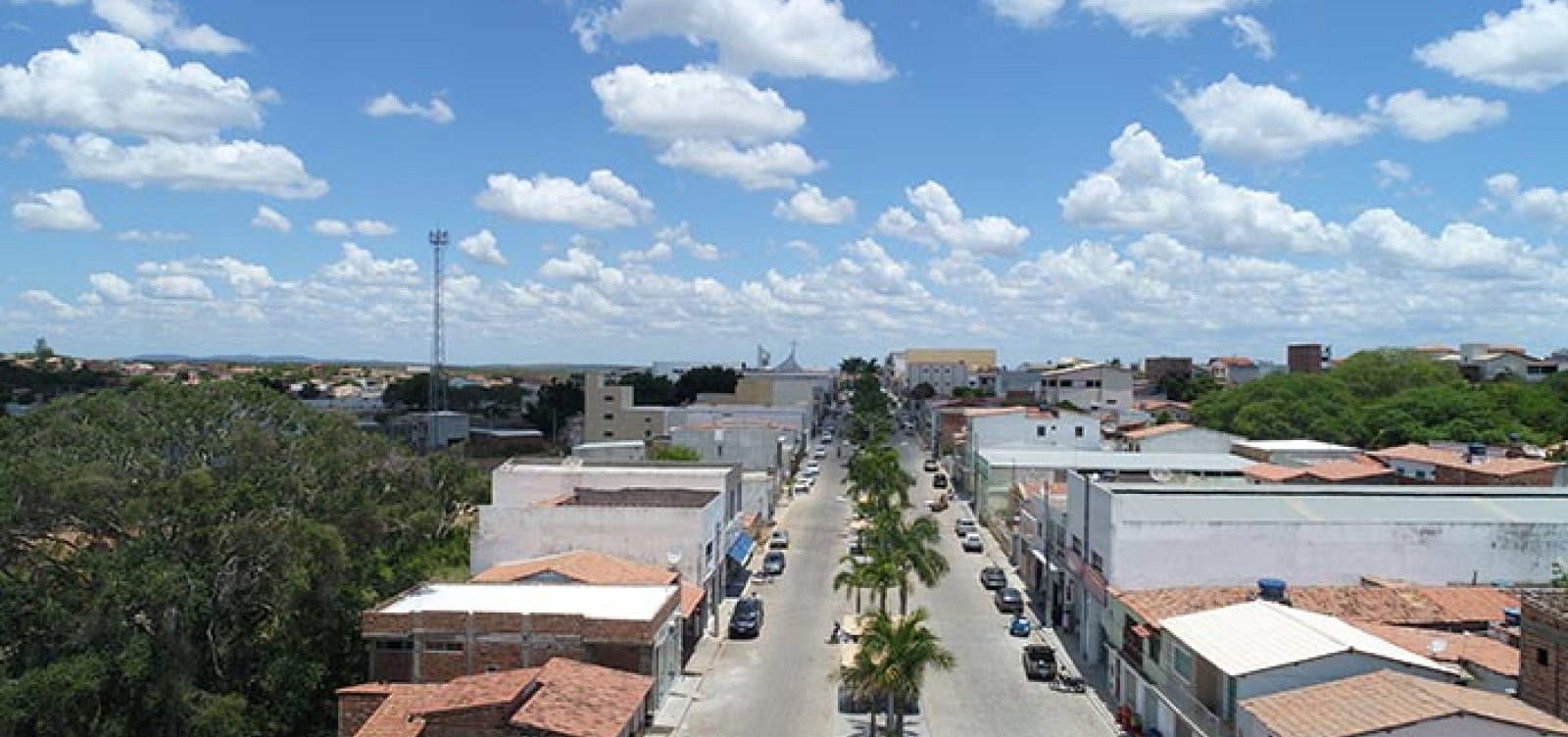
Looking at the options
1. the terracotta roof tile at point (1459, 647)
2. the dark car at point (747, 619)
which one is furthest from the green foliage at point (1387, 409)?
the terracotta roof tile at point (1459, 647)

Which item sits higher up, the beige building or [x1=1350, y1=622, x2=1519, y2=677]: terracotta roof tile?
the beige building

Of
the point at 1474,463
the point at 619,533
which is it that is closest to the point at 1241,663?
the point at 619,533

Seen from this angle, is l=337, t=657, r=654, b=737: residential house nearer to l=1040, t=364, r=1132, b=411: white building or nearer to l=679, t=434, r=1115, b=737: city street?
l=679, t=434, r=1115, b=737: city street

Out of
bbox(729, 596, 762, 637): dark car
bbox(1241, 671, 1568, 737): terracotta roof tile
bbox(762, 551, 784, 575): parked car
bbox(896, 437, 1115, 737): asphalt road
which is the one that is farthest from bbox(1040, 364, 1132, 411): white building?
bbox(1241, 671, 1568, 737): terracotta roof tile

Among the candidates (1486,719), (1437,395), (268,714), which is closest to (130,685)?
(268,714)

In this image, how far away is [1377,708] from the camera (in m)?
21.5

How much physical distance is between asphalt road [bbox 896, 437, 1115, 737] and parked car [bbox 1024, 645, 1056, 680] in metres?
0.31

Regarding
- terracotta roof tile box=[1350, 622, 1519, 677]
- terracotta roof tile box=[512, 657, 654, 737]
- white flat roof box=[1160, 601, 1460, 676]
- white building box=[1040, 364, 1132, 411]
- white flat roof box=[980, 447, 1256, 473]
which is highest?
white building box=[1040, 364, 1132, 411]

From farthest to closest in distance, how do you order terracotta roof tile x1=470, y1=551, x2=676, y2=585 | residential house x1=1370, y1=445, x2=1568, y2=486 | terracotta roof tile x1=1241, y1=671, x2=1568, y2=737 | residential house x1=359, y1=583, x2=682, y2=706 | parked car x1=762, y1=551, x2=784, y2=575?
parked car x1=762, y1=551, x2=784, y2=575 → residential house x1=1370, y1=445, x2=1568, y2=486 → terracotta roof tile x1=470, y1=551, x2=676, y2=585 → residential house x1=359, y1=583, x2=682, y2=706 → terracotta roof tile x1=1241, y1=671, x2=1568, y2=737

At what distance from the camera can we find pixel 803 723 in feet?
104

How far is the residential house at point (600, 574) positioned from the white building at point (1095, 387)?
95.1 meters

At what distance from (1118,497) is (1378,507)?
8047mm

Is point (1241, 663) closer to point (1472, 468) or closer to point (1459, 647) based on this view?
point (1459, 647)

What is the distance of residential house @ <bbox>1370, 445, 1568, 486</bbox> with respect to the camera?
48.8 meters
